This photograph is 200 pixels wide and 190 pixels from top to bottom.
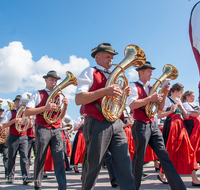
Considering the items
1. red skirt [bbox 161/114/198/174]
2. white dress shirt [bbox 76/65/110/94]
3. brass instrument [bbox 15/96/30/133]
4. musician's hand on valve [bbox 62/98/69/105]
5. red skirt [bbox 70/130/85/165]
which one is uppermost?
white dress shirt [bbox 76/65/110/94]

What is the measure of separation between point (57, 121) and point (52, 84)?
2.83ft

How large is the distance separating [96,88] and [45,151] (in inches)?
77.0

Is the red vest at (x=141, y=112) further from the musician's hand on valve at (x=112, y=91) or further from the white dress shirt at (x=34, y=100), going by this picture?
the white dress shirt at (x=34, y=100)

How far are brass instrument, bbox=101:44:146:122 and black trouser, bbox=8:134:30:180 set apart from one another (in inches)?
153

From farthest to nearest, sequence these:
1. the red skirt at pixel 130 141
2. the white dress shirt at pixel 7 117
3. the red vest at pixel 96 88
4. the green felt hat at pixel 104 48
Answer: the red skirt at pixel 130 141, the white dress shirt at pixel 7 117, the green felt hat at pixel 104 48, the red vest at pixel 96 88

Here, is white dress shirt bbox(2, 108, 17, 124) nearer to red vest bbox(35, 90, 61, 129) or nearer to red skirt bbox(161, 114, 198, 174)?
red vest bbox(35, 90, 61, 129)

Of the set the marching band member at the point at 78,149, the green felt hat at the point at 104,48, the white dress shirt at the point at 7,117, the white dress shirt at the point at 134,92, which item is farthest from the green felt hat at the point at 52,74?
the marching band member at the point at 78,149

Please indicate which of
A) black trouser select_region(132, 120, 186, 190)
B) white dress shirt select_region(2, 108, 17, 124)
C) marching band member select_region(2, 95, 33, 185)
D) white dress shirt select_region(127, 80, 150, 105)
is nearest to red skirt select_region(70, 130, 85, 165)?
marching band member select_region(2, 95, 33, 185)

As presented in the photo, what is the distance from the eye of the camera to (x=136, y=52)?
10.5 feet

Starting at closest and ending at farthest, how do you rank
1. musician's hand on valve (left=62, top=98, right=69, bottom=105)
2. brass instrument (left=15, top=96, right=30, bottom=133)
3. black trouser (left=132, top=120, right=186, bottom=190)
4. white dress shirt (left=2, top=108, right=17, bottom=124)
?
black trouser (left=132, top=120, right=186, bottom=190) → musician's hand on valve (left=62, top=98, right=69, bottom=105) → brass instrument (left=15, top=96, right=30, bottom=133) → white dress shirt (left=2, top=108, right=17, bottom=124)

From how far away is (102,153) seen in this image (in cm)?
267

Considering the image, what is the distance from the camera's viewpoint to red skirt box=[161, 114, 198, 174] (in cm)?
463

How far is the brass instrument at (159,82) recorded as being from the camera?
3.91 metres

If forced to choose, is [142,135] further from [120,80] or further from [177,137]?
[177,137]
